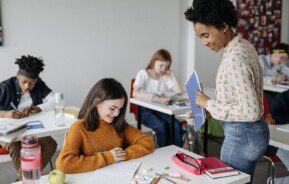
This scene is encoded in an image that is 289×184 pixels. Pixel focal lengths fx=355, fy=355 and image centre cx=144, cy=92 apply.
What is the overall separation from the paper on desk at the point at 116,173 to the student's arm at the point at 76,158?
4 cm

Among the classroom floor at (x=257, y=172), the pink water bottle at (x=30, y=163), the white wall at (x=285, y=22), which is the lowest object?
the classroom floor at (x=257, y=172)

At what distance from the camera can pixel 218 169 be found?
1660 mm

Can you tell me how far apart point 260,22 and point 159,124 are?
305 centimetres

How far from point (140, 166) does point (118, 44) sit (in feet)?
9.59

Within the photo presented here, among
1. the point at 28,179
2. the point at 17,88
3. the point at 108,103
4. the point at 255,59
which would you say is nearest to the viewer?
the point at 28,179

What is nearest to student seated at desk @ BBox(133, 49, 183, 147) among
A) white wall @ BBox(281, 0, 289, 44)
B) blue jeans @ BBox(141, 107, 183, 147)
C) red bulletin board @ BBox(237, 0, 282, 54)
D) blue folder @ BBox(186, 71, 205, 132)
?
blue jeans @ BBox(141, 107, 183, 147)

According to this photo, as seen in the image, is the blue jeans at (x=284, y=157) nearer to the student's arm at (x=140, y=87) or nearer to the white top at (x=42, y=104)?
the student's arm at (x=140, y=87)

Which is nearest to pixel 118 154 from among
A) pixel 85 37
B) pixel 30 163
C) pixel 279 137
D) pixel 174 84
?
pixel 30 163

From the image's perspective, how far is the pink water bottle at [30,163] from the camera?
1497mm

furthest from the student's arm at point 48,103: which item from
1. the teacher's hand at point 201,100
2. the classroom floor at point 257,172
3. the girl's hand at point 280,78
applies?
the girl's hand at point 280,78

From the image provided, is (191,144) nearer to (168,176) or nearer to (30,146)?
(168,176)

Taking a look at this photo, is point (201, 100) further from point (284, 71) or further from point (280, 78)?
point (284, 71)

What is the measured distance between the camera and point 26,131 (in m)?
2.46

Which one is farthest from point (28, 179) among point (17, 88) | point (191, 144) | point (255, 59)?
point (191, 144)
